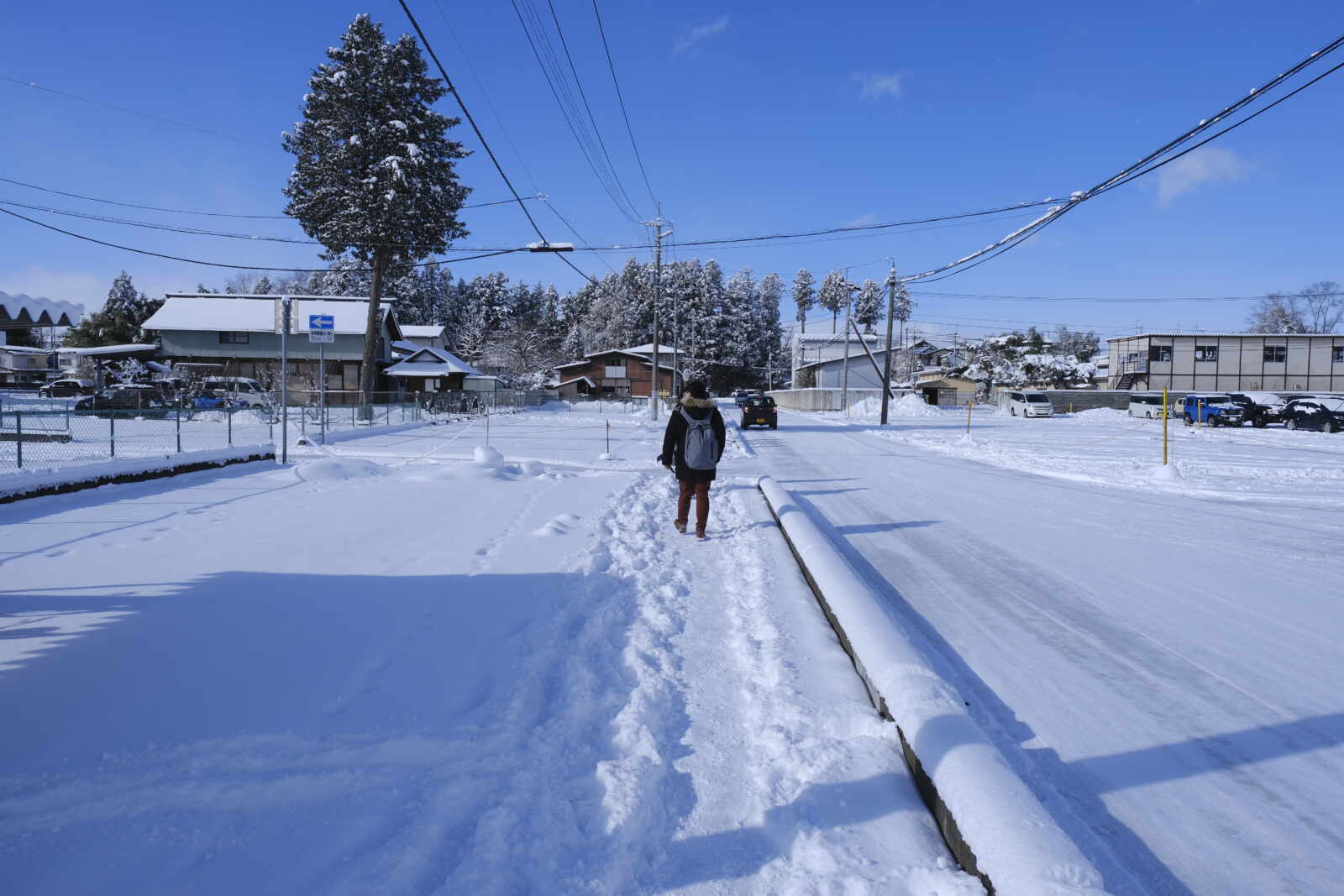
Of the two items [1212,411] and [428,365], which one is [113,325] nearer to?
[428,365]

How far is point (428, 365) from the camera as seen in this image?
51844mm

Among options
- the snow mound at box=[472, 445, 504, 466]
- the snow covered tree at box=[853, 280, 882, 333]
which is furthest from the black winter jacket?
the snow covered tree at box=[853, 280, 882, 333]

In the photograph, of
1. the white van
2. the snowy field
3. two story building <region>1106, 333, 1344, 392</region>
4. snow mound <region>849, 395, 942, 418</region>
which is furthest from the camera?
two story building <region>1106, 333, 1344, 392</region>

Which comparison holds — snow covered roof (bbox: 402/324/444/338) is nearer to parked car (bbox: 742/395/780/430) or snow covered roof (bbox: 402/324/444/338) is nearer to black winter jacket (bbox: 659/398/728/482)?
parked car (bbox: 742/395/780/430)

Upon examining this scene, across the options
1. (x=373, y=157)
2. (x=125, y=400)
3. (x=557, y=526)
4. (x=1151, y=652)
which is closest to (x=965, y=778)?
(x=1151, y=652)

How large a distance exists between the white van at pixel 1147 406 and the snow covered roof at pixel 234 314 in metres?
46.3

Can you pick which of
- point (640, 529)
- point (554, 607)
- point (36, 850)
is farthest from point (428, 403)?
point (36, 850)

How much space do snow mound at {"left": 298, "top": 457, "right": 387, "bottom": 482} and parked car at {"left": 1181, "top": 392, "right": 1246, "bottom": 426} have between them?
135 ft

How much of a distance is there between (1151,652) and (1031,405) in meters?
50.1

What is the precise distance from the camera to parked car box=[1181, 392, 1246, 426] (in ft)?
122

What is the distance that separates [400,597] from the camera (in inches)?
224

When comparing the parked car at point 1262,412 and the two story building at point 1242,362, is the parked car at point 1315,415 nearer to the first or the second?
the parked car at point 1262,412

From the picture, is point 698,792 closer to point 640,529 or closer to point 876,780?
point 876,780

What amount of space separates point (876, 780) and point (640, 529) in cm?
568
